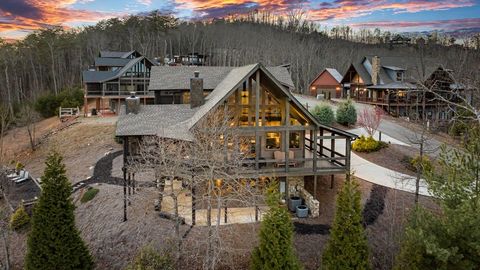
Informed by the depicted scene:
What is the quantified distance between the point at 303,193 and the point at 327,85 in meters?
41.1

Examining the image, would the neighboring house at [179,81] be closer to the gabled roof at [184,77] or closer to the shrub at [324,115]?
the gabled roof at [184,77]

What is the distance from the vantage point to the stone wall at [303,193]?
56.3ft

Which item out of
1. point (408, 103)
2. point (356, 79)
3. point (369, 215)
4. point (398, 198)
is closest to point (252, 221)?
point (369, 215)

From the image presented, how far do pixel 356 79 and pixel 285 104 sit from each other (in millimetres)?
36199

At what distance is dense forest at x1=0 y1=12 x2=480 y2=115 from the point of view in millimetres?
66562

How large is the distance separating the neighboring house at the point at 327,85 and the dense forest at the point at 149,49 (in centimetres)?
654

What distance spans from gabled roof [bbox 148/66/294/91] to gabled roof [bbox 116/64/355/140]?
461cm

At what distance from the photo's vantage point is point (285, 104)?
17.8 metres

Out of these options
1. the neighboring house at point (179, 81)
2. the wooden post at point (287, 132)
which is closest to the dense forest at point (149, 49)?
the neighboring house at point (179, 81)

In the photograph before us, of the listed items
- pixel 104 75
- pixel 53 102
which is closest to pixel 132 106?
pixel 104 75

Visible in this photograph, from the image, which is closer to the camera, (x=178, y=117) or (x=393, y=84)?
(x=178, y=117)

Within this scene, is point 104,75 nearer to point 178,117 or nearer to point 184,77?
point 184,77

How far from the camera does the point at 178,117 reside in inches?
812

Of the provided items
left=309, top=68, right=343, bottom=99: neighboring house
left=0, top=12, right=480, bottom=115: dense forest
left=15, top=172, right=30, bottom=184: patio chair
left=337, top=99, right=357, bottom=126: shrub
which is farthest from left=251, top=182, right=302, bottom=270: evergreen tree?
left=0, top=12, right=480, bottom=115: dense forest
